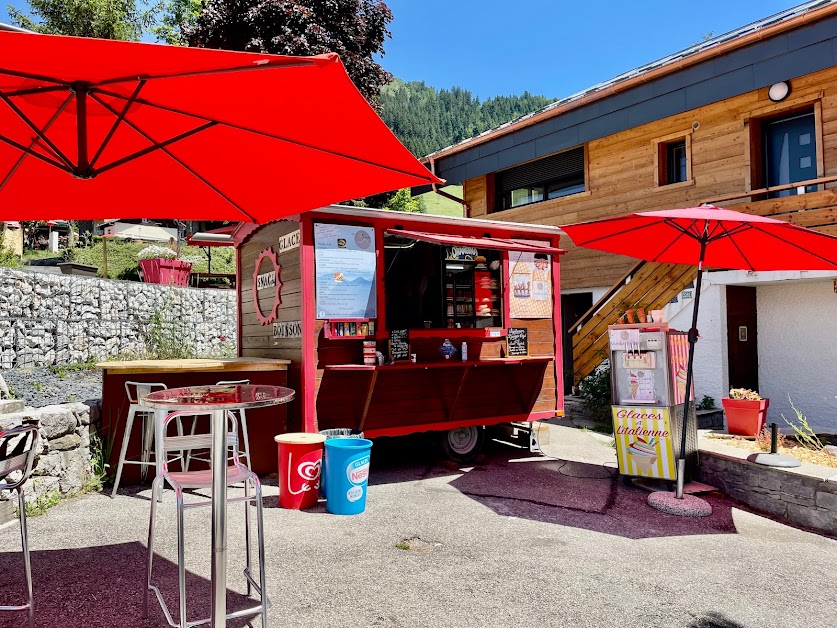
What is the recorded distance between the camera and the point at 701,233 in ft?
18.8

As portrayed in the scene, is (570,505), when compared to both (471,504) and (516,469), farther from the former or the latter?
(516,469)

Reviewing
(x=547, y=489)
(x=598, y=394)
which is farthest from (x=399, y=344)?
(x=598, y=394)

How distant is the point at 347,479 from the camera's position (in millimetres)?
5152

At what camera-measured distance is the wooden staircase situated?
9.63 m

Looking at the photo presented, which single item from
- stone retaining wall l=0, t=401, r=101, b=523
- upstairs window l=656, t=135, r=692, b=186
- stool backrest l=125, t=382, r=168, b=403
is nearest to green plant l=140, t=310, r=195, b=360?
stool backrest l=125, t=382, r=168, b=403

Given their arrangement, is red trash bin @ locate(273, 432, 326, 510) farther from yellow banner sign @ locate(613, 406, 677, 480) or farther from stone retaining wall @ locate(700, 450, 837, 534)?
stone retaining wall @ locate(700, 450, 837, 534)

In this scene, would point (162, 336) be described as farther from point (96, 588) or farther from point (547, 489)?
point (96, 588)

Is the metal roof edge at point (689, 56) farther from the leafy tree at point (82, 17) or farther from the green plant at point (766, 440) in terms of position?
the leafy tree at point (82, 17)

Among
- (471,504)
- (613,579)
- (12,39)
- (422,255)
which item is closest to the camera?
(12,39)

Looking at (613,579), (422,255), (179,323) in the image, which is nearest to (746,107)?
(422,255)

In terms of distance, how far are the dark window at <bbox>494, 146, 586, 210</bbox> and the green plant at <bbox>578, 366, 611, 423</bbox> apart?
4579 millimetres

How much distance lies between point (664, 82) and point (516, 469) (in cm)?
821

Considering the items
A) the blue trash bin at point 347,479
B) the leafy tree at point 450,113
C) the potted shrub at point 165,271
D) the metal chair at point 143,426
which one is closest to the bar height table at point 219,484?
the blue trash bin at point 347,479

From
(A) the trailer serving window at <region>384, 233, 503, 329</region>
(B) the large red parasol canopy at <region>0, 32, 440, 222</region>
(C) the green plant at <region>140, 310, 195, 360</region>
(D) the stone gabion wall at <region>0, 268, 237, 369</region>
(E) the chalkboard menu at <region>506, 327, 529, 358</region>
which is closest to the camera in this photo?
(B) the large red parasol canopy at <region>0, 32, 440, 222</region>
